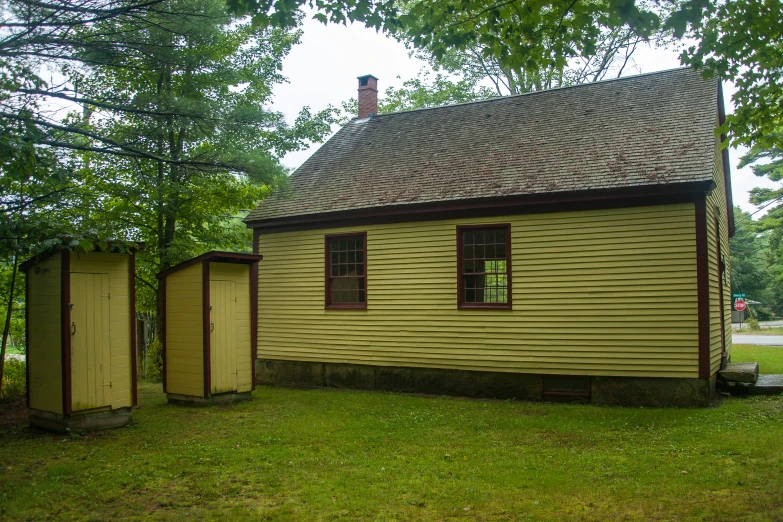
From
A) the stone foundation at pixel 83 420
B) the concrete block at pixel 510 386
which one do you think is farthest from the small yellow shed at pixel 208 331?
the concrete block at pixel 510 386

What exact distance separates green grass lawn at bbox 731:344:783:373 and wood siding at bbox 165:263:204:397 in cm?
1209

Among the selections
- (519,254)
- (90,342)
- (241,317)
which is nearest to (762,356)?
(519,254)

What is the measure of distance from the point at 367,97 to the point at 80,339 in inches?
465

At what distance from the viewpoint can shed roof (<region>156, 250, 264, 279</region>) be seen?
11031 millimetres

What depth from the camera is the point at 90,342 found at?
8.99 m

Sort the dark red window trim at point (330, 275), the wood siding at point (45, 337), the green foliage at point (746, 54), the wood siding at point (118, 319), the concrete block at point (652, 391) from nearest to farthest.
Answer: the green foliage at point (746, 54) < the wood siding at point (45, 337) < the wood siding at point (118, 319) < the concrete block at point (652, 391) < the dark red window trim at point (330, 275)

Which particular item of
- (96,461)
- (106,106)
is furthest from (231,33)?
(96,461)

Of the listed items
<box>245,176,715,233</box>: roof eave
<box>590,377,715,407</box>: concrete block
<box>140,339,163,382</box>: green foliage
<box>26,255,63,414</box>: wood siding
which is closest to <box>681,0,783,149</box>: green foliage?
<box>245,176,715,233</box>: roof eave

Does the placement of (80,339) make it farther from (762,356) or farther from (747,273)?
(747,273)

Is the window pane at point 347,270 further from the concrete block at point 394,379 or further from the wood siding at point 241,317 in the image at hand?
the wood siding at point 241,317

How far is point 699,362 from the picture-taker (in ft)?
33.7

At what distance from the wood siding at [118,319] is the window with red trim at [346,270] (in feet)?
17.2

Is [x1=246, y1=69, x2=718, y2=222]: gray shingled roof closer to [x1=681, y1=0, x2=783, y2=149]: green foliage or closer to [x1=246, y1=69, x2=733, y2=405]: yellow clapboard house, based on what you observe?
[x1=246, y1=69, x2=733, y2=405]: yellow clapboard house

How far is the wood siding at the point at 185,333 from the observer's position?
11.1 meters
